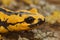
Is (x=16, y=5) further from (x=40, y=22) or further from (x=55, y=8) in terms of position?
(x=40, y=22)

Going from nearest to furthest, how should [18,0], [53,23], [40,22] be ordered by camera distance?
1. [40,22]
2. [53,23]
3. [18,0]

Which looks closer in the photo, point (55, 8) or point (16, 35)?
point (16, 35)

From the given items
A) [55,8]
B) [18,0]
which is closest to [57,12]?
[55,8]

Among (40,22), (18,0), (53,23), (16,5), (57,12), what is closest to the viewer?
(40,22)

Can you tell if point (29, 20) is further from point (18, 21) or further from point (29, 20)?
point (18, 21)

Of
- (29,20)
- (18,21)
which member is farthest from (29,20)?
(18,21)

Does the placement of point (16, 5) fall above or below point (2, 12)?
below
